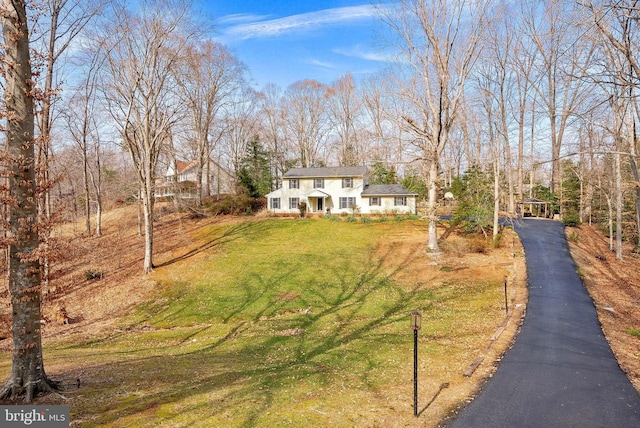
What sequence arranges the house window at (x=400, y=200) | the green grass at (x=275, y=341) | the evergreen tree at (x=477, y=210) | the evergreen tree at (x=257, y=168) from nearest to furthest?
the green grass at (x=275, y=341)
the evergreen tree at (x=477, y=210)
the house window at (x=400, y=200)
the evergreen tree at (x=257, y=168)

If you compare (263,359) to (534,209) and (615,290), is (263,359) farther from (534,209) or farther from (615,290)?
(534,209)

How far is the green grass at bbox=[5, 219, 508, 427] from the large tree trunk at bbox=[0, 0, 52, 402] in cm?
103

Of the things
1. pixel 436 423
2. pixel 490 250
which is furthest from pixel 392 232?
pixel 436 423

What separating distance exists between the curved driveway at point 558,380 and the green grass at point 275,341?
3.72 ft

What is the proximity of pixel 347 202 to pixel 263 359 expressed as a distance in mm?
25396

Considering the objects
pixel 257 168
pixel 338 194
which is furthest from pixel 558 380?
pixel 257 168

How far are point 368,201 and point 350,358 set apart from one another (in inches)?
987

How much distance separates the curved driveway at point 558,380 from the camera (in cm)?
613

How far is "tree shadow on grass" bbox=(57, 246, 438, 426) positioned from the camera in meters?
6.34

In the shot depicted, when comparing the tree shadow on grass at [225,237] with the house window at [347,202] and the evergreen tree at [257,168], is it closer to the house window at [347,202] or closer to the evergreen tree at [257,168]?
the house window at [347,202]

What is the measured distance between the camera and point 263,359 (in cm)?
973

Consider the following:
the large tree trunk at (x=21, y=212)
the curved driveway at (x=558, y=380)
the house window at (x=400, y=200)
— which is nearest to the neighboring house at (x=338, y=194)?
the house window at (x=400, y=200)

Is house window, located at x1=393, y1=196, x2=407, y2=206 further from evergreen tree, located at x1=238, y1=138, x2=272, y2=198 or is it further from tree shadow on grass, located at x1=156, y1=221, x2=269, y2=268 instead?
evergreen tree, located at x1=238, y1=138, x2=272, y2=198

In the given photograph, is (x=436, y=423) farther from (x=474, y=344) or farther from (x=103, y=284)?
(x=103, y=284)
